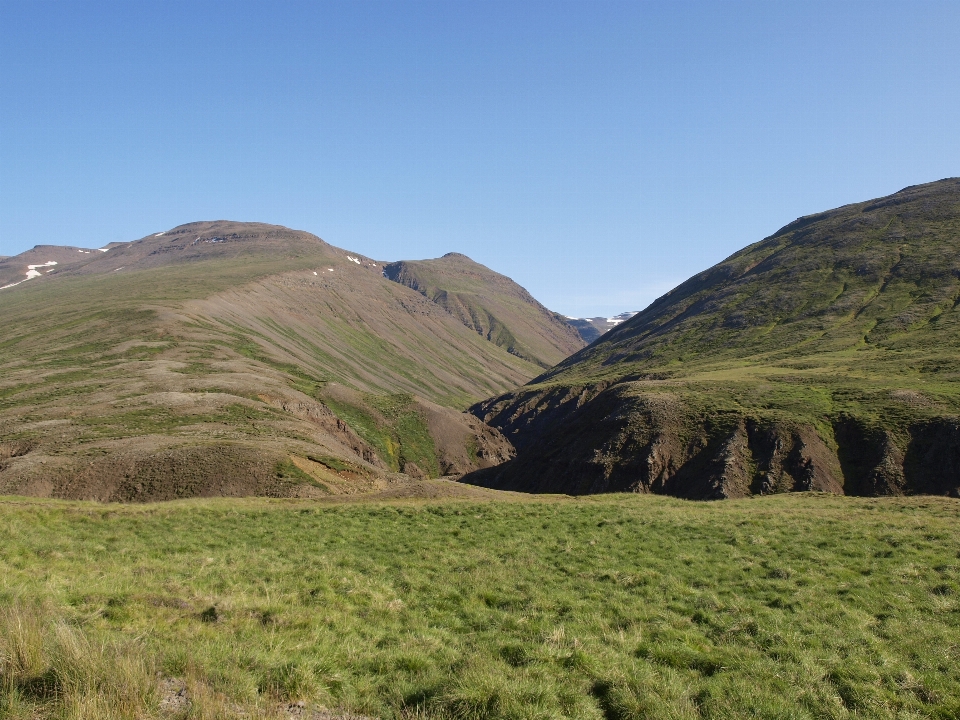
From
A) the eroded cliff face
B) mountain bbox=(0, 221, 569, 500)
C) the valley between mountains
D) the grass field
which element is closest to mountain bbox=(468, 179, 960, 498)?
the eroded cliff face

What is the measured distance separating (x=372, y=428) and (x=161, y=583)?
79.6 metres

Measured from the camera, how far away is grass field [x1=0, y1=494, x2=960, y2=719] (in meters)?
7.51

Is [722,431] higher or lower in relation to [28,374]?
lower

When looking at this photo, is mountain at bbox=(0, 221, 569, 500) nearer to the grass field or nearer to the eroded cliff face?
the eroded cliff face

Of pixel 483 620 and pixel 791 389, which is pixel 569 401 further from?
pixel 483 620

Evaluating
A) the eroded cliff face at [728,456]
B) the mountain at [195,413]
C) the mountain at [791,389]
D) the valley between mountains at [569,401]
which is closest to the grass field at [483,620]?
the valley between mountains at [569,401]

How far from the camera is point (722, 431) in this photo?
58219 millimetres

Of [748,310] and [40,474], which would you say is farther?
[748,310]

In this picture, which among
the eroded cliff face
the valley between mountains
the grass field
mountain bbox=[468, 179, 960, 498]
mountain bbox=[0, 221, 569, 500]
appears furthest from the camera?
mountain bbox=[468, 179, 960, 498]

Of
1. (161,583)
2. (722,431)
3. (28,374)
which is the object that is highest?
(28,374)

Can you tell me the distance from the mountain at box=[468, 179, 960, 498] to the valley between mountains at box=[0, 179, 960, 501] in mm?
304

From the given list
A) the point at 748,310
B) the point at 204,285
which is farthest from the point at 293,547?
the point at 204,285

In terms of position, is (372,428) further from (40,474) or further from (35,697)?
(35,697)

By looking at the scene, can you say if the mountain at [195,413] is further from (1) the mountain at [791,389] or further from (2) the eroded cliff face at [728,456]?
(2) the eroded cliff face at [728,456]
